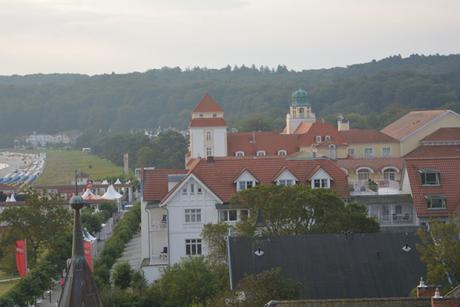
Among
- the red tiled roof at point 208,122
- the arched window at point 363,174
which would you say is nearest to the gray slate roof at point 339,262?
the arched window at point 363,174

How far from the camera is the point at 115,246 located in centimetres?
5353

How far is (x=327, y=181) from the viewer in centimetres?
4606

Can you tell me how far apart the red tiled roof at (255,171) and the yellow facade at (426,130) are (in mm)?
26428

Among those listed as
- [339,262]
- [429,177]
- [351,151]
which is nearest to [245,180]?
[429,177]

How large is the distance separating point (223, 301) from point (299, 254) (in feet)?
A: 17.1

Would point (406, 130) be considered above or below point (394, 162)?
above

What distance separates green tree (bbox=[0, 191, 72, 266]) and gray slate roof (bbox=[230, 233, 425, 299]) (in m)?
22.3

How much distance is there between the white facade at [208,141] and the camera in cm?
7419

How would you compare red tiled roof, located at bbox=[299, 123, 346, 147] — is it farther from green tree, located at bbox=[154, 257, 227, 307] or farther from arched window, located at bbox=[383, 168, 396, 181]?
green tree, located at bbox=[154, 257, 227, 307]

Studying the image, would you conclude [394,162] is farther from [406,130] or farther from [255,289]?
[255,289]

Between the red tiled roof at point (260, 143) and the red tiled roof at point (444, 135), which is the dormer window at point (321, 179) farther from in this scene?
the red tiled roof at point (260, 143)

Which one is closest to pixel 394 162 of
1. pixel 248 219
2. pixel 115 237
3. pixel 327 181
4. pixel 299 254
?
pixel 327 181

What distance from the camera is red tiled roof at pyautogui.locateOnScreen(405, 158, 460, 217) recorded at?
1731 inches

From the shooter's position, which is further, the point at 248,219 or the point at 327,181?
the point at 327,181
